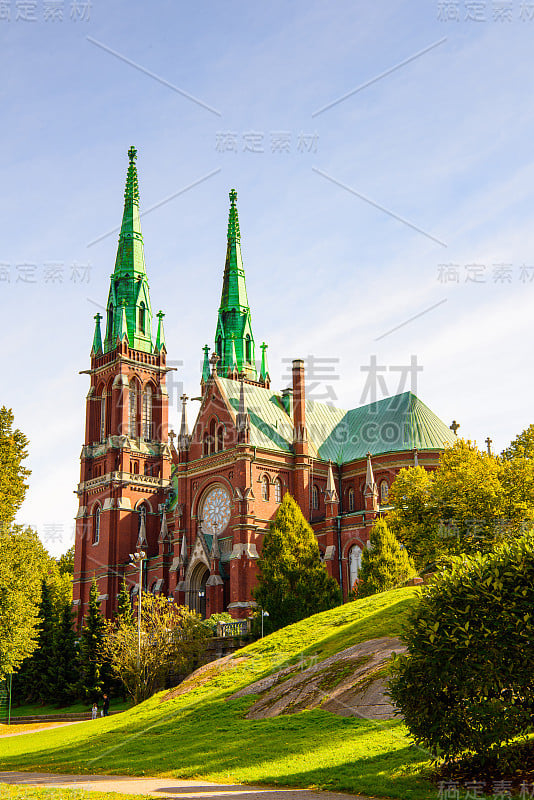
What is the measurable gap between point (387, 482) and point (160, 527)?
24.3 metres

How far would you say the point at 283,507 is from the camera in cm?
5038

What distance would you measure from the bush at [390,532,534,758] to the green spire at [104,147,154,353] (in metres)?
71.9

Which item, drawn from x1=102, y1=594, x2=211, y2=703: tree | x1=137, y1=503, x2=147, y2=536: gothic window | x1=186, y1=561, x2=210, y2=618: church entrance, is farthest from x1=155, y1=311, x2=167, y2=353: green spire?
x1=102, y1=594, x2=211, y2=703: tree

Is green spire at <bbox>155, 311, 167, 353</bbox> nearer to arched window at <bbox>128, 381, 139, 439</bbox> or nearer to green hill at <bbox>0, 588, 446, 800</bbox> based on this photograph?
arched window at <bbox>128, 381, 139, 439</bbox>

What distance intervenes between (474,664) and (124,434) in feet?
222

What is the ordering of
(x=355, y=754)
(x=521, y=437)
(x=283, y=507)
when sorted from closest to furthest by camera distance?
1. (x=355, y=754)
2. (x=521, y=437)
3. (x=283, y=507)

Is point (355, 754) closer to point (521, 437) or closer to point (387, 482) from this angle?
point (521, 437)

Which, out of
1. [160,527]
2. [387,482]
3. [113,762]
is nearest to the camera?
[113,762]

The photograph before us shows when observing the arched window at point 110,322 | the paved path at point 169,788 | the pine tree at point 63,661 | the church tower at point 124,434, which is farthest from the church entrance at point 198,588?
the paved path at point 169,788

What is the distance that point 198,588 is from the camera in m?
64.1

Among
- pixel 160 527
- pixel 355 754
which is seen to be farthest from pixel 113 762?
pixel 160 527

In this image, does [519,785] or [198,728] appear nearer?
[519,785]

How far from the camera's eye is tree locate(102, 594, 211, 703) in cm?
4125

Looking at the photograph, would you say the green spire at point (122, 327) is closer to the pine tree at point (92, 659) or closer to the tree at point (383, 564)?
the pine tree at point (92, 659)
